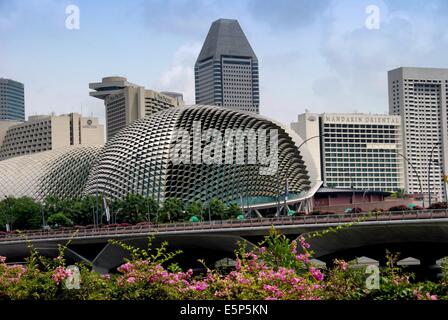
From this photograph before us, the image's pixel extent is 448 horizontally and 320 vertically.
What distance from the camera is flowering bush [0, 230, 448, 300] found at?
69.8 ft

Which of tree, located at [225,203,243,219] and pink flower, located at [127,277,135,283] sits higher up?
tree, located at [225,203,243,219]

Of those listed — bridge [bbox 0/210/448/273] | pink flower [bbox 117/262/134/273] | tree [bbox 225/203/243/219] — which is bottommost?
bridge [bbox 0/210/448/273]

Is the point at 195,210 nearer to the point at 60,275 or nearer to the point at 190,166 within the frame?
the point at 190,166

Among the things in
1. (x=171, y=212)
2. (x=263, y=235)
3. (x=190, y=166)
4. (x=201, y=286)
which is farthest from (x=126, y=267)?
(x=190, y=166)

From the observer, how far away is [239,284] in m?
21.9

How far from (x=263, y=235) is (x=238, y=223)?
3898mm

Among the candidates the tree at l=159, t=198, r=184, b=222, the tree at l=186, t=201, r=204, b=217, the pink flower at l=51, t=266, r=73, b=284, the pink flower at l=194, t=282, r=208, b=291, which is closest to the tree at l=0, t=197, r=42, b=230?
the tree at l=159, t=198, r=184, b=222

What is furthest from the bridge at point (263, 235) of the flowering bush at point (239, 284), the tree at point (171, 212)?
the flowering bush at point (239, 284)

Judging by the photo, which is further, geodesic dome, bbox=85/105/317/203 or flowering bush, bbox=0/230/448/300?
geodesic dome, bbox=85/105/317/203

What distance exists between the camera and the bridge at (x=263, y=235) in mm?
79500

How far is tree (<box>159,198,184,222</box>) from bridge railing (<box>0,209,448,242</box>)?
77.7 ft

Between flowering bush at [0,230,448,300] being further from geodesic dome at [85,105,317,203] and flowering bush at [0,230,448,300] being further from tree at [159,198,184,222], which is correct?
geodesic dome at [85,105,317,203]

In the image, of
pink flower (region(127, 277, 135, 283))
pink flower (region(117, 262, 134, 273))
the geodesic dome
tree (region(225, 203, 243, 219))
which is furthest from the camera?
the geodesic dome
